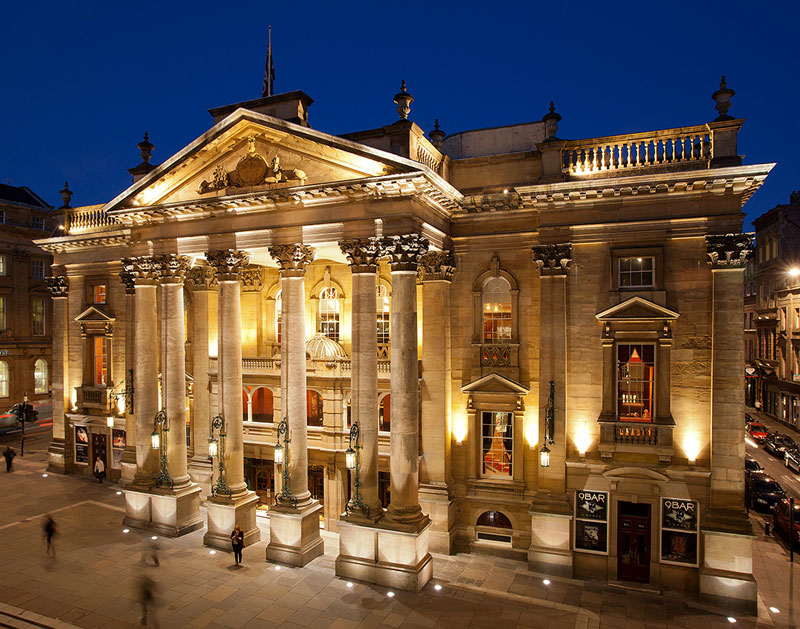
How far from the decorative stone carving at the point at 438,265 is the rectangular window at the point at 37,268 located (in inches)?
1736

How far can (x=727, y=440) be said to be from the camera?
18.1 m

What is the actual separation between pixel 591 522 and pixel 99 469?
26.9 meters

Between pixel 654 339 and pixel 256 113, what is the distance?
675 inches

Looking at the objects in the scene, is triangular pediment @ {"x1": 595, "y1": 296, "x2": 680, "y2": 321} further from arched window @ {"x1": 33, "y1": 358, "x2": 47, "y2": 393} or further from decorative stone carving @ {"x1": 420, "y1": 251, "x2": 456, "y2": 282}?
arched window @ {"x1": 33, "y1": 358, "x2": 47, "y2": 393}

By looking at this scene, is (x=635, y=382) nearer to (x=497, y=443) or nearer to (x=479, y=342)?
(x=497, y=443)

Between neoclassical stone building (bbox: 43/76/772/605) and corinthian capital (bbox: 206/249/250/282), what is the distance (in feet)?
0.29

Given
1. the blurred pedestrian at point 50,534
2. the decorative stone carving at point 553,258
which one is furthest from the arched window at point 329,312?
the blurred pedestrian at point 50,534

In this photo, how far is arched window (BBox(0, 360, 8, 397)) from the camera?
47094mm

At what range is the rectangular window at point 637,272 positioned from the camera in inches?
767

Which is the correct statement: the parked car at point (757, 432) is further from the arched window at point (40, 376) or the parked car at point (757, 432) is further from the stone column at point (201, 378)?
the arched window at point (40, 376)

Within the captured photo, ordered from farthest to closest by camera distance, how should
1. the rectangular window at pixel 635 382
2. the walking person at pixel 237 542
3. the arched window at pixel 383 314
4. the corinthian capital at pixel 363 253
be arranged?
1. the arched window at pixel 383 314
2. the walking person at pixel 237 542
3. the rectangular window at pixel 635 382
4. the corinthian capital at pixel 363 253

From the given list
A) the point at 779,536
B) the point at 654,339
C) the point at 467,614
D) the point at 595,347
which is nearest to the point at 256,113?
the point at 595,347

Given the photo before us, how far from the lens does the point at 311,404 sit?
1016 inches

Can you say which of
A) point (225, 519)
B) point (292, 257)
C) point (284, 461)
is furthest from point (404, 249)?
point (225, 519)
